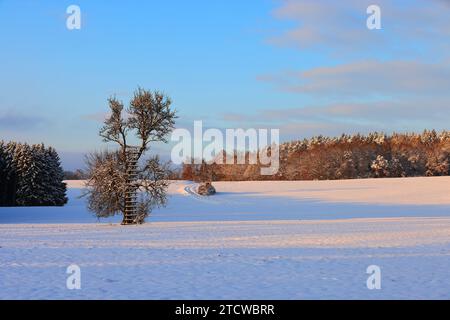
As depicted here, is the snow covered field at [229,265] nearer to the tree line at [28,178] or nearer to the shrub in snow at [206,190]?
the tree line at [28,178]

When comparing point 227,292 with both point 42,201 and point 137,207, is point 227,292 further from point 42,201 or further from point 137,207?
point 42,201

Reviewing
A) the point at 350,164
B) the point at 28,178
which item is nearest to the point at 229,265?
the point at 28,178

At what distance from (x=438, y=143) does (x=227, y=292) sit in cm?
11949

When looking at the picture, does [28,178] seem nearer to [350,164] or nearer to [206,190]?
[206,190]

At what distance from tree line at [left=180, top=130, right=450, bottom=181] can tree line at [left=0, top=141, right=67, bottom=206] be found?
46.9 m

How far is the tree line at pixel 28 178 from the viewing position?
197ft

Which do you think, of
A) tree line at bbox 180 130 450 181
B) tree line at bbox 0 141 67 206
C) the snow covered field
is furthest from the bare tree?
tree line at bbox 180 130 450 181

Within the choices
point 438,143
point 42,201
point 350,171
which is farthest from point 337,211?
point 438,143

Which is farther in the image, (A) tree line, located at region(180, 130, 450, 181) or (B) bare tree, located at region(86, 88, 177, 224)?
(A) tree line, located at region(180, 130, 450, 181)

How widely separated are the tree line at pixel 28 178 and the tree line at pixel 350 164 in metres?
46.9

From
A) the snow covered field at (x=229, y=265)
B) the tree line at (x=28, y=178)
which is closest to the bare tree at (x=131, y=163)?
the snow covered field at (x=229, y=265)

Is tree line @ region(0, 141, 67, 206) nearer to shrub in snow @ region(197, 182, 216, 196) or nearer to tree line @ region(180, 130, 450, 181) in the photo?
shrub in snow @ region(197, 182, 216, 196)

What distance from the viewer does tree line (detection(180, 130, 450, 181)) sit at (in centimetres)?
10794
